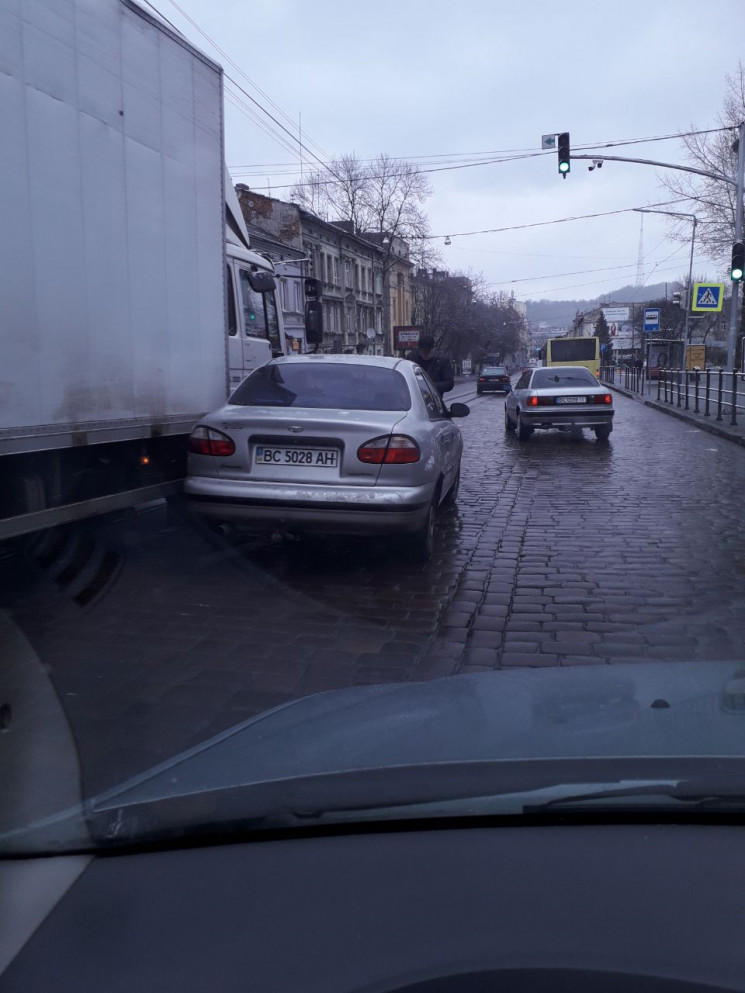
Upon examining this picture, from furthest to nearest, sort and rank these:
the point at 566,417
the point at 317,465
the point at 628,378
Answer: the point at 628,378 < the point at 566,417 < the point at 317,465

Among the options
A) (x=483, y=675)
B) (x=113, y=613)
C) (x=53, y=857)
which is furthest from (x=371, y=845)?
(x=113, y=613)

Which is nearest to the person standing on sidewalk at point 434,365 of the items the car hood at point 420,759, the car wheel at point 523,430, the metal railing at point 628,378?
the car wheel at point 523,430

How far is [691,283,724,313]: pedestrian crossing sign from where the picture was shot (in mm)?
24391

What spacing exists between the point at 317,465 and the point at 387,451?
49cm

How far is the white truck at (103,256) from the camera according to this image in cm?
473

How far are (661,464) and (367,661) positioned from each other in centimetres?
1003

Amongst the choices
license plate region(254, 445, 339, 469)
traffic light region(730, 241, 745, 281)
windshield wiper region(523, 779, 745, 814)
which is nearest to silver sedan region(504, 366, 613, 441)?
traffic light region(730, 241, 745, 281)

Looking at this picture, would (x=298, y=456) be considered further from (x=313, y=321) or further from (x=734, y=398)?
(x=734, y=398)

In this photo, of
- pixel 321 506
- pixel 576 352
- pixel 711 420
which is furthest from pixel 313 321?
pixel 576 352

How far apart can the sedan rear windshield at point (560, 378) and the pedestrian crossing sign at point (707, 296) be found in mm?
7695

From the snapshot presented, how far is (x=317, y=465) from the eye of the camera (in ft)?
21.0

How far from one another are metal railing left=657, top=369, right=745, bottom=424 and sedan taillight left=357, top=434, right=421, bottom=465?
14.8m

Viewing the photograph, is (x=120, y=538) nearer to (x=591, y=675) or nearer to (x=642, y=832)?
(x=591, y=675)

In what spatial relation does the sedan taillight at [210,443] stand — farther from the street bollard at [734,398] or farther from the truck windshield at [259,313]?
the street bollard at [734,398]
